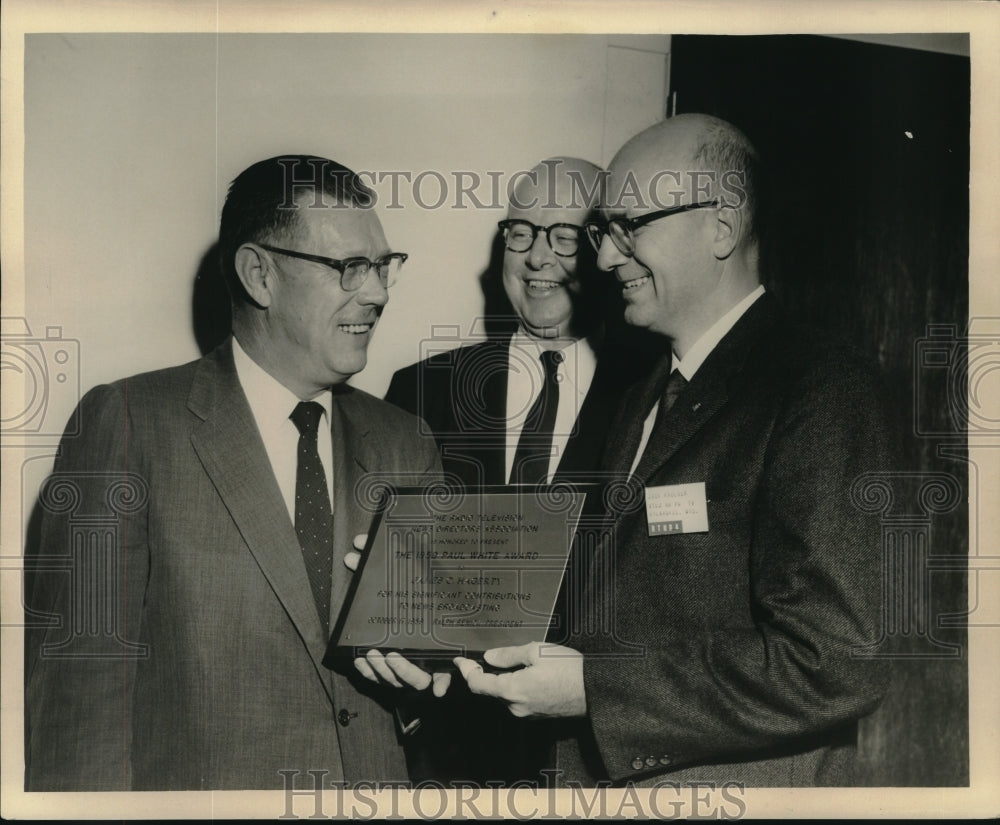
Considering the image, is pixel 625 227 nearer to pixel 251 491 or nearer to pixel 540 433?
pixel 540 433

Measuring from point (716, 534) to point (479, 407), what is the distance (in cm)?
65

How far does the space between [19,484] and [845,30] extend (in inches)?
93.5

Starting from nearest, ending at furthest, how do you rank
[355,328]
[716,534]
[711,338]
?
1. [716,534]
2. [711,338]
3. [355,328]

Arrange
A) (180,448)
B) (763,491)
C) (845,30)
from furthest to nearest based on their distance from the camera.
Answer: (845,30) < (180,448) < (763,491)

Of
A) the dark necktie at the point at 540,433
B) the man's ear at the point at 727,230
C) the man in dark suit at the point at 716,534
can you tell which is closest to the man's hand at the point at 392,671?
the man in dark suit at the point at 716,534

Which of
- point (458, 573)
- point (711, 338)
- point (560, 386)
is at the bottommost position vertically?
point (458, 573)

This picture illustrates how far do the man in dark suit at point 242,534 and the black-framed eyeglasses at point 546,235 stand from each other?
270 mm

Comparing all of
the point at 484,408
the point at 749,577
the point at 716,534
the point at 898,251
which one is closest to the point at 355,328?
the point at 484,408

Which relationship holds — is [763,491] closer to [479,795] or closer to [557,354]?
[557,354]

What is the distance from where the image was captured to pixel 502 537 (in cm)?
255

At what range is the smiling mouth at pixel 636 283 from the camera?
8.30 feet

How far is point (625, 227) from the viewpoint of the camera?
255 centimetres

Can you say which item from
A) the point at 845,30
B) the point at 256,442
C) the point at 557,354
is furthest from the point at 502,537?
the point at 845,30

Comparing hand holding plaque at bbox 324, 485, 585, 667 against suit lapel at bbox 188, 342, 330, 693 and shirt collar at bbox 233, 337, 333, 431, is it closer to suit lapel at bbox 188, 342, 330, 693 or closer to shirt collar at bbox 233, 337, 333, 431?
suit lapel at bbox 188, 342, 330, 693
